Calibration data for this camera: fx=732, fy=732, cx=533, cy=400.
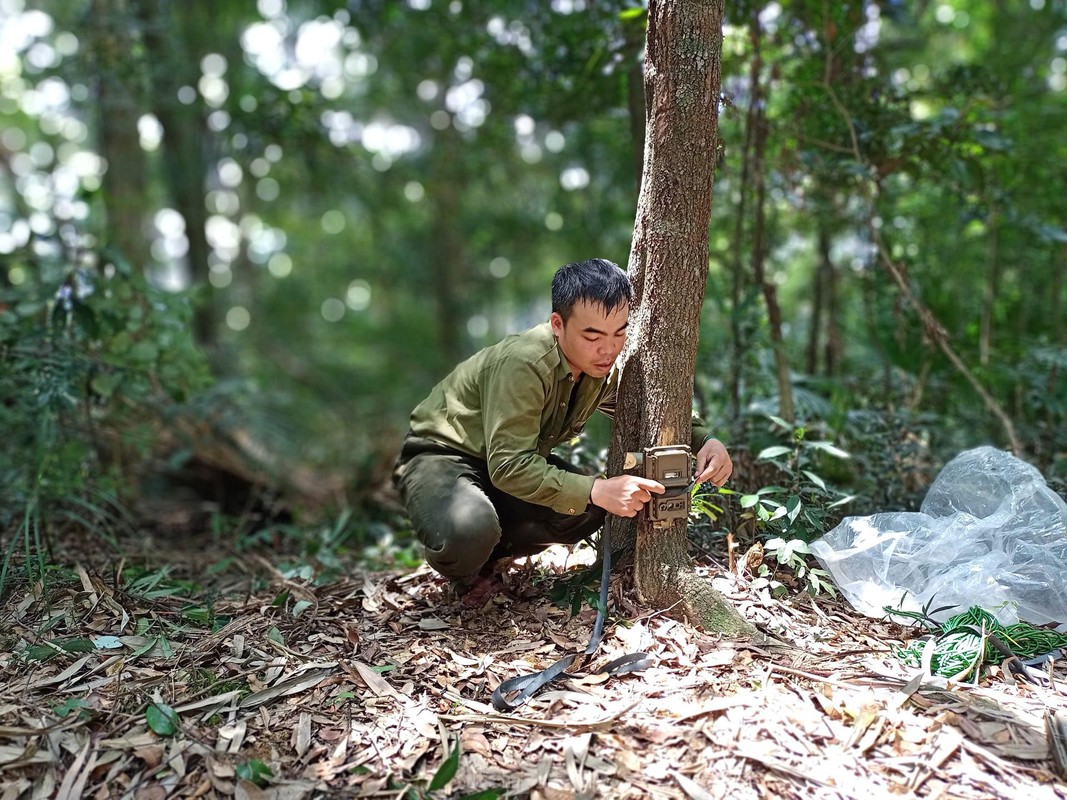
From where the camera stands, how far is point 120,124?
6.07m

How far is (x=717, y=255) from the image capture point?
4.52 metres

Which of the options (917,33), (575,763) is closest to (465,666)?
(575,763)

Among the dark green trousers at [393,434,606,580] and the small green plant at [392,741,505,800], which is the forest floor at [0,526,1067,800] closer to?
the small green plant at [392,741,505,800]

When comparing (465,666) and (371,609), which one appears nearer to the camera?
(465,666)

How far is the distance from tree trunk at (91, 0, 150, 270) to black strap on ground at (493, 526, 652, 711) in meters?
4.74

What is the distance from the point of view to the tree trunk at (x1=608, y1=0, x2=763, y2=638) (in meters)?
2.53

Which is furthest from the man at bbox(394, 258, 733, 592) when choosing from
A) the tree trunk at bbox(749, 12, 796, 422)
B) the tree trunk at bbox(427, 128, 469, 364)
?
the tree trunk at bbox(427, 128, 469, 364)

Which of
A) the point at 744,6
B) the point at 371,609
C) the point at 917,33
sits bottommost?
the point at 371,609

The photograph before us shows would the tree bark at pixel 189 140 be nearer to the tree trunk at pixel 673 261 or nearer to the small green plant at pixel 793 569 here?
the tree trunk at pixel 673 261

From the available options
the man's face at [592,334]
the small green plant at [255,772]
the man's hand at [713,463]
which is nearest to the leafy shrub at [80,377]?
the small green plant at [255,772]

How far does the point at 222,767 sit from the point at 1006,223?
5.24 metres

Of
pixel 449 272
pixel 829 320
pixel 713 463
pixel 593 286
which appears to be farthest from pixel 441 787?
pixel 449 272

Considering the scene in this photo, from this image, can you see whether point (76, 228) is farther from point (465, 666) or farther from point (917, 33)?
point (917, 33)

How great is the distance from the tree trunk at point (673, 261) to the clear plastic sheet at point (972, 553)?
21.6 inches
